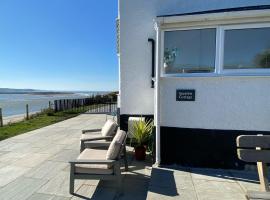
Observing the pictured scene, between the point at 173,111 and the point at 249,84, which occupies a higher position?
the point at 249,84

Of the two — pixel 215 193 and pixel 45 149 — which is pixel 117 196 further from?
pixel 45 149

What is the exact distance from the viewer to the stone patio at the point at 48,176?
12.5 ft

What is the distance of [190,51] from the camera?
4695mm

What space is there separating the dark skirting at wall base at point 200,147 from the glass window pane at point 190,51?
1.25 metres

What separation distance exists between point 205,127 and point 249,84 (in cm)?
114

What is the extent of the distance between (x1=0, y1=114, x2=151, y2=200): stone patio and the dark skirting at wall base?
698mm

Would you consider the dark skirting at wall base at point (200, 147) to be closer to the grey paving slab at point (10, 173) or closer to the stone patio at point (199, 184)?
the stone patio at point (199, 184)

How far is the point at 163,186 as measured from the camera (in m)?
A: 3.61

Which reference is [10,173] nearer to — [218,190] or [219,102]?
[218,190]

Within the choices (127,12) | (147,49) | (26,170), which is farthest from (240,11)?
(26,170)

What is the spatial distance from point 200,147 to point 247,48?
211 centimetres

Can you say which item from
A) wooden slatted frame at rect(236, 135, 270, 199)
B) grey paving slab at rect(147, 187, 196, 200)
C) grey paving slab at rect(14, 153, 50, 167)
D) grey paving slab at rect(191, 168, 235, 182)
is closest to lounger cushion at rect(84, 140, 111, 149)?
grey paving slab at rect(14, 153, 50, 167)

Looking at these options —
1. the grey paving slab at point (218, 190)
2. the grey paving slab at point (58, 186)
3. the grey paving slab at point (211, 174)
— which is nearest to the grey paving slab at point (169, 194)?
the grey paving slab at point (218, 190)

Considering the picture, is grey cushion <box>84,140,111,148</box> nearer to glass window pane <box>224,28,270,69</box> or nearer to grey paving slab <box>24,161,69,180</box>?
grey paving slab <box>24,161,69,180</box>
